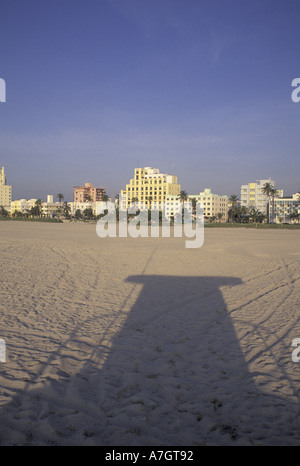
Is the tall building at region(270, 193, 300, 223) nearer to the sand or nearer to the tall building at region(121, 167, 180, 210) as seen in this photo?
the tall building at region(121, 167, 180, 210)

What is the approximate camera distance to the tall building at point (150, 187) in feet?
542

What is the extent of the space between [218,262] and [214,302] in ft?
24.8

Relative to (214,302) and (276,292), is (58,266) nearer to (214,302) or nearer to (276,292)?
(214,302)

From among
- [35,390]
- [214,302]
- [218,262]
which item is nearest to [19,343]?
[35,390]

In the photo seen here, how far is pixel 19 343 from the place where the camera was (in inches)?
218

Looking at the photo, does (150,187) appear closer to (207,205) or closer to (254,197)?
(207,205)

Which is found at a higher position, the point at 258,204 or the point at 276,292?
the point at 258,204

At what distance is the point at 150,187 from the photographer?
168 meters

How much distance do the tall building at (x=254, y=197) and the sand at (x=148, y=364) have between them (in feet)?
484

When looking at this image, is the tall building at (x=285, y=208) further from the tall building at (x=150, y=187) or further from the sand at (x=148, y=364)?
the sand at (x=148, y=364)

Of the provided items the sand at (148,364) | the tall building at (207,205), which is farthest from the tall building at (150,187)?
the sand at (148,364)

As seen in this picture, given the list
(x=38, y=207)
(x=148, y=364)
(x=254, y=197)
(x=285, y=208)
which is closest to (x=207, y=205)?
(x=254, y=197)

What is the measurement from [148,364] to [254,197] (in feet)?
511

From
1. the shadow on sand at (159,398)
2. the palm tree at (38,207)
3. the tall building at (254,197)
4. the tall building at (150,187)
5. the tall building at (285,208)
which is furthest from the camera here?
the tall building at (150,187)
